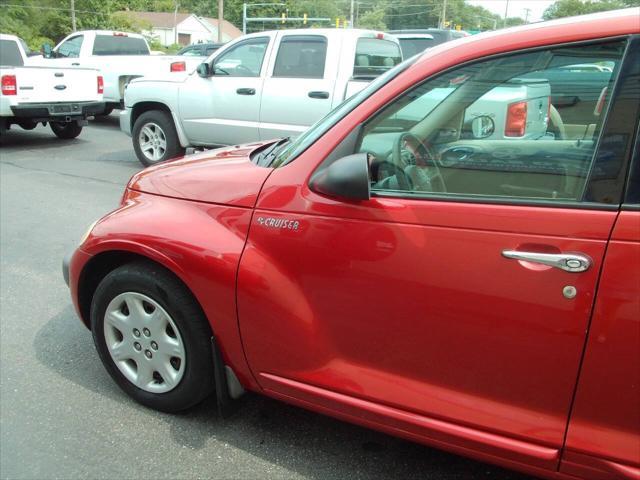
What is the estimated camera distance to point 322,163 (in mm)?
2211

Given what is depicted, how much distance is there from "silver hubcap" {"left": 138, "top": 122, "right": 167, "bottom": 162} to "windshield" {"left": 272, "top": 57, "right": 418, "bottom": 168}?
6400 mm

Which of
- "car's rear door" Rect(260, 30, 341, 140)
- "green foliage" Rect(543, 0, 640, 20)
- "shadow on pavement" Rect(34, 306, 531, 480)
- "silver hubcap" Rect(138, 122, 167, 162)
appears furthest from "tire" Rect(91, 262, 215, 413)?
"silver hubcap" Rect(138, 122, 167, 162)

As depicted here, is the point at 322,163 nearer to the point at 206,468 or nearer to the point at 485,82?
the point at 485,82

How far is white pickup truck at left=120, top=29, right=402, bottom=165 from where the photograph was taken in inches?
282

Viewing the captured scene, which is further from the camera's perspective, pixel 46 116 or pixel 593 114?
pixel 46 116

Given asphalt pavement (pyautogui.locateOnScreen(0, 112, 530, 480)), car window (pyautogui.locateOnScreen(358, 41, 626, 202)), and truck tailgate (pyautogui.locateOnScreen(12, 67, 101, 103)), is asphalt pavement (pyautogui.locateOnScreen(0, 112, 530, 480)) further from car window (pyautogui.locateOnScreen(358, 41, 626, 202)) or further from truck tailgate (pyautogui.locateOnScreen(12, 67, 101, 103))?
truck tailgate (pyautogui.locateOnScreen(12, 67, 101, 103))

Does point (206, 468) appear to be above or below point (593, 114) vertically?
below

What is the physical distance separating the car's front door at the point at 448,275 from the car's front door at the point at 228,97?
18.4ft

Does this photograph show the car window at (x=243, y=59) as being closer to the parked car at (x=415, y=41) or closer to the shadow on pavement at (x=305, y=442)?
the parked car at (x=415, y=41)

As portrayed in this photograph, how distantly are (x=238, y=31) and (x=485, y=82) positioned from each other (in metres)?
83.7

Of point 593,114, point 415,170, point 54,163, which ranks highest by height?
point 593,114

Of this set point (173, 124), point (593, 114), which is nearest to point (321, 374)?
point (593, 114)

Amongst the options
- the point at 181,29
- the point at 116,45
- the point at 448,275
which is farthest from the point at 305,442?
the point at 181,29

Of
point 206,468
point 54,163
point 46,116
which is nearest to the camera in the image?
point 206,468
